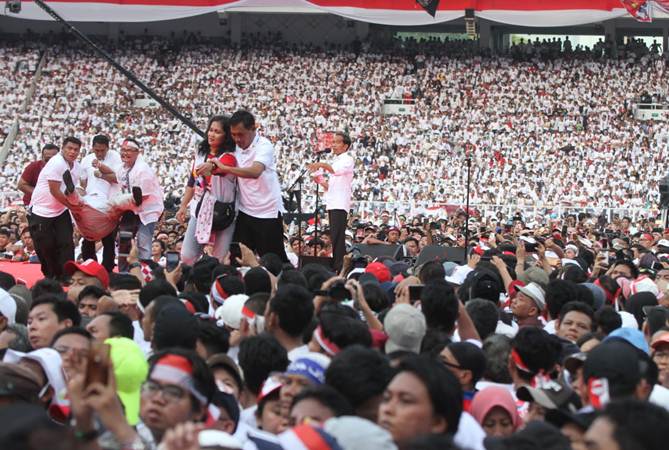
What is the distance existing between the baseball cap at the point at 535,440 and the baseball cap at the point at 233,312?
2774mm

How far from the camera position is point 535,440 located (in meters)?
3.98

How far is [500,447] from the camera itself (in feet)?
13.0

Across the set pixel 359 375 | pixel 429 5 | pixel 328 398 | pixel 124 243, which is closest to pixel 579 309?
pixel 359 375

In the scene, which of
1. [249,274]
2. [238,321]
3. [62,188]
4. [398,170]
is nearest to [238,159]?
[62,188]

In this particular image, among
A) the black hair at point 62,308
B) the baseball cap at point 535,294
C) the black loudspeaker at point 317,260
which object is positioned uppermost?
the black hair at point 62,308

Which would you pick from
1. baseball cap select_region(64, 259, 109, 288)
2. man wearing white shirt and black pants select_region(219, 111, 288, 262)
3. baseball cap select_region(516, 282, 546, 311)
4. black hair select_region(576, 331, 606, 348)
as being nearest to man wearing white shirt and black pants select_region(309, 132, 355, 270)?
man wearing white shirt and black pants select_region(219, 111, 288, 262)

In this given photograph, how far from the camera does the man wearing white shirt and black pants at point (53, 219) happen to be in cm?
1109

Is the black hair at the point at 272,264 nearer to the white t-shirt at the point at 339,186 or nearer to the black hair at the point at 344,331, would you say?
the white t-shirt at the point at 339,186

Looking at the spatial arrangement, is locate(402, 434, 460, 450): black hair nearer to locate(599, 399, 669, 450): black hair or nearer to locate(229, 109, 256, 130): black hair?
locate(599, 399, 669, 450): black hair

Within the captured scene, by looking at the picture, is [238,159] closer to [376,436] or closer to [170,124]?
[376,436]

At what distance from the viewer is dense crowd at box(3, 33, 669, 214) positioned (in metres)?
35.2

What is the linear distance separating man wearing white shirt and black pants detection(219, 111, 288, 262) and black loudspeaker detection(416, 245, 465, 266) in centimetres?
271

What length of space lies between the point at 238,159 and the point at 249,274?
291 centimetres

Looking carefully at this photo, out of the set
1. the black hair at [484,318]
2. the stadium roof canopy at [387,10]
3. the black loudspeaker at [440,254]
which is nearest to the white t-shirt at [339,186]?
the black loudspeaker at [440,254]
